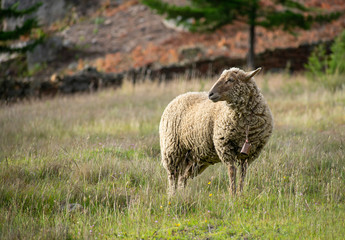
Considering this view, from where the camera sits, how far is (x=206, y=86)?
539 inches

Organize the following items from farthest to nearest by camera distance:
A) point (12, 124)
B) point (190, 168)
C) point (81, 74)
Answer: point (81, 74), point (12, 124), point (190, 168)

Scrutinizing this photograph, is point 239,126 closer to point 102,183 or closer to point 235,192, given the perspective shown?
point 235,192

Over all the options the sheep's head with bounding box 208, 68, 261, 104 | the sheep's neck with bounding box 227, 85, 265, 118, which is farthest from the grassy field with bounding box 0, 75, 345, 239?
the sheep's head with bounding box 208, 68, 261, 104

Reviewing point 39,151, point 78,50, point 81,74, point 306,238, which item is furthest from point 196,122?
point 78,50

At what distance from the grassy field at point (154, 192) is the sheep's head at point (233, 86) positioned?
3.61 ft

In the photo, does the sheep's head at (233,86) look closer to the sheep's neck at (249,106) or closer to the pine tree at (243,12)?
the sheep's neck at (249,106)

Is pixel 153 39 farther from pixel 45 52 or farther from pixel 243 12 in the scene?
pixel 243 12

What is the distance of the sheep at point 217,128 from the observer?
4.95 metres

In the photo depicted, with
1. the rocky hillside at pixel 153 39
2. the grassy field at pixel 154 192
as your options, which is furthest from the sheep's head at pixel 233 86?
the rocky hillside at pixel 153 39

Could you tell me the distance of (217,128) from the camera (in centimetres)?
514

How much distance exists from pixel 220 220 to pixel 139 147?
3347mm

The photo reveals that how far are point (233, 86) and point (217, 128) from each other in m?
0.57

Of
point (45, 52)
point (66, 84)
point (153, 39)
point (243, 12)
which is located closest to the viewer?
point (243, 12)

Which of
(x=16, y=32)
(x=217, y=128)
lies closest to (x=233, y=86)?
(x=217, y=128)
